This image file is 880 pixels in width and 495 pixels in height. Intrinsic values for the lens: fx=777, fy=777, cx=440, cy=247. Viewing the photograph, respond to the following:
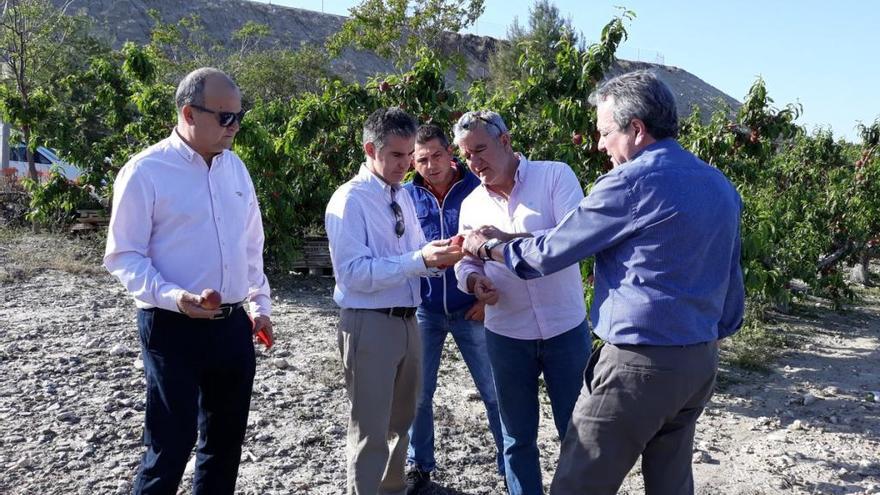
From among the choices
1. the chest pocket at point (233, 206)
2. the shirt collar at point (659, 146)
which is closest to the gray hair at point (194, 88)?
the chest pocket at point (233, 206)

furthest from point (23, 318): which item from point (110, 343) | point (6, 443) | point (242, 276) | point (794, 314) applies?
point (794, 314)

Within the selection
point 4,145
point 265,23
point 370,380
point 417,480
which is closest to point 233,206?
point 370,380

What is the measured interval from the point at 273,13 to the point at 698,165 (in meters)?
56.0

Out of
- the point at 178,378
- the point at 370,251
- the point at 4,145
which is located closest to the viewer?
the point at 178,378

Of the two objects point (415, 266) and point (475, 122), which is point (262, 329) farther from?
point (475, 122)

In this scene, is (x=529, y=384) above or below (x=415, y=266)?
below

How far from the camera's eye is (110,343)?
6.00 meters

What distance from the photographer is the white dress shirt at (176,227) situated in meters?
2.57

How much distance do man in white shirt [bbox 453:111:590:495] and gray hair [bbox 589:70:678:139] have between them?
715mm

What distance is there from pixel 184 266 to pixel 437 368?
156 cm

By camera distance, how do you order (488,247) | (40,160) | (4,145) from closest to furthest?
(488,247)
(4,145)
(40,160)

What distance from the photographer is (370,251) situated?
3.00 metres

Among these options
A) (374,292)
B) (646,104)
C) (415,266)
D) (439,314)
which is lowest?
(439,314)

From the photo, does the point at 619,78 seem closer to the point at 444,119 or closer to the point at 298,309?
the point at 444,119
